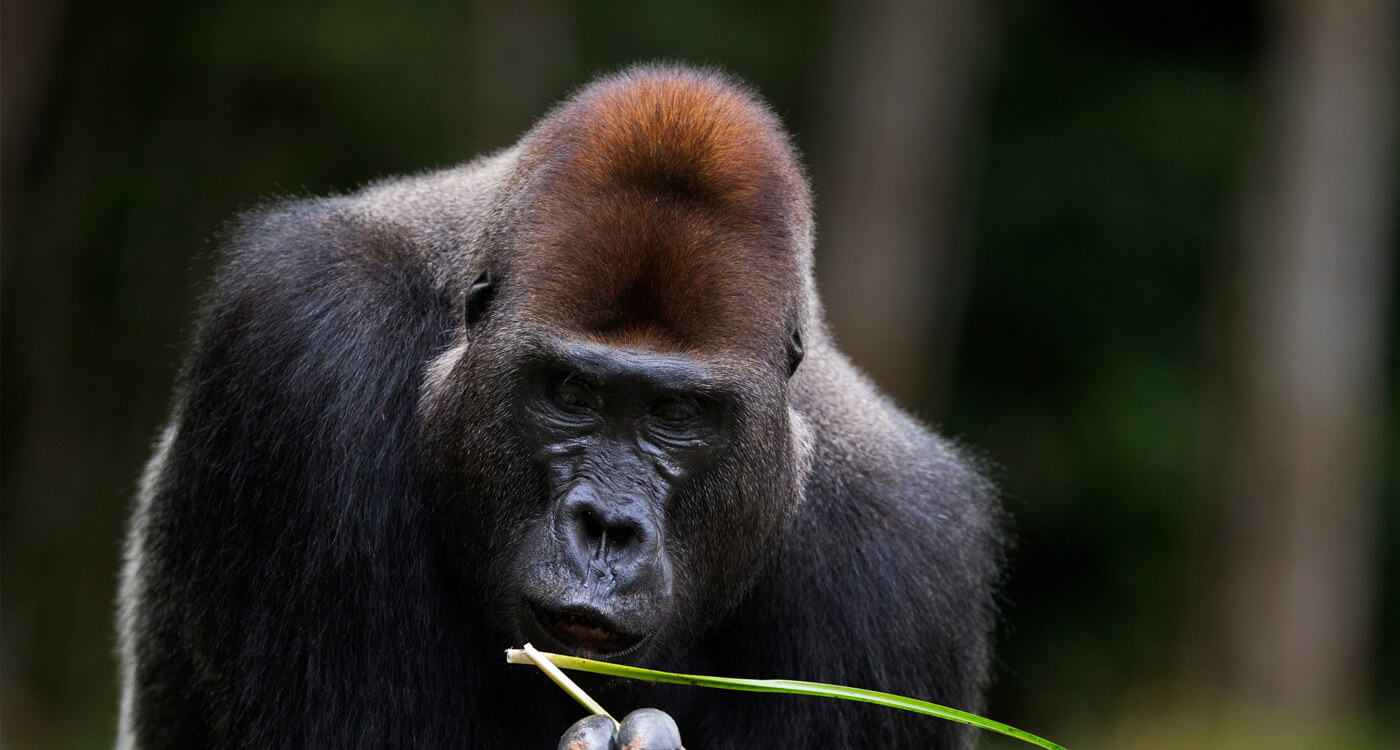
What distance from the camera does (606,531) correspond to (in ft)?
12.3

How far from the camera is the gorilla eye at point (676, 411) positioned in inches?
159

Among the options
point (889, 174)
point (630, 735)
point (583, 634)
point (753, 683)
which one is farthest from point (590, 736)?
point (889, 174)

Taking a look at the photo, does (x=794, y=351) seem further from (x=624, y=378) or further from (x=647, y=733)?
(x=647, y=733)

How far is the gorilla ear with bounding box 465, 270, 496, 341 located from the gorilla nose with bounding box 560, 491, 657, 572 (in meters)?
0.75

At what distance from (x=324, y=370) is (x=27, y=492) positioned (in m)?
8.94

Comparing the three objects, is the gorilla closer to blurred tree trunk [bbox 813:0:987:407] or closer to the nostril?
the nostril

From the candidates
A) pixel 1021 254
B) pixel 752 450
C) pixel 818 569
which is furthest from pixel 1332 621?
pixel 752 450

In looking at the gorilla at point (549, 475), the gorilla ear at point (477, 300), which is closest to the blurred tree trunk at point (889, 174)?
the gorilla at point (549, 475)

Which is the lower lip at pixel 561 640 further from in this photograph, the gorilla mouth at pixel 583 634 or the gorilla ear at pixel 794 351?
the gorilla ear at pixel 794 351

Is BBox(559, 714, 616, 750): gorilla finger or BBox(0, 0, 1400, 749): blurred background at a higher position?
BBox(0, 0, 1400, 749): blurred background

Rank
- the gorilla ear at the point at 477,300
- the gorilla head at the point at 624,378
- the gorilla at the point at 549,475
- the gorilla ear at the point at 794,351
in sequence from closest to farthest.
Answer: the gorilla head at the point at 624,378, the gorilla at the point at 549,475, the gorilla ear at the point at 477,300, the gorilla ear at the point at 794,351

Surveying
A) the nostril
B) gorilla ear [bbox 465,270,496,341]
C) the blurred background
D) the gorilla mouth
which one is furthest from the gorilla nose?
the blurred background

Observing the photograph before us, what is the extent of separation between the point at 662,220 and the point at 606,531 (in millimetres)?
910

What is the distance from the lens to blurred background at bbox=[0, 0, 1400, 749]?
1181 cm
